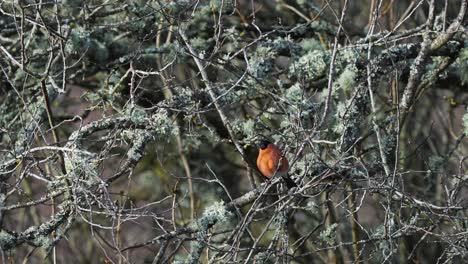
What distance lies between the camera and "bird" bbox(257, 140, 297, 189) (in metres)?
4.71

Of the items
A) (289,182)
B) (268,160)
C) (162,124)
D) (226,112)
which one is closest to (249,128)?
(268,160)

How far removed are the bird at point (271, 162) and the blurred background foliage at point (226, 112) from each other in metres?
0.11

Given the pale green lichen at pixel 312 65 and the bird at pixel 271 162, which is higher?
the pale green lichen at pixel 312 65

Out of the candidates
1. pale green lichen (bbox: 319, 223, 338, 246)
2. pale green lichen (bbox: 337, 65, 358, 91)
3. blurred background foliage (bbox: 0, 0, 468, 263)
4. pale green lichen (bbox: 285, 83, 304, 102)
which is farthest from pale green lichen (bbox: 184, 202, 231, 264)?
pale green lichen (bbox: 337, 65, 358, 91)

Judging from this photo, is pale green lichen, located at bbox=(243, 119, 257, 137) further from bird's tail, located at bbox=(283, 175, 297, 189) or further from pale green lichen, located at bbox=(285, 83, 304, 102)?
bird's tail, located at bbox=(283, 175, 297, 189)

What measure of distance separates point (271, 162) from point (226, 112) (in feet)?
3.05

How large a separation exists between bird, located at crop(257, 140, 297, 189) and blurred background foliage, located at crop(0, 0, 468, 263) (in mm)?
114

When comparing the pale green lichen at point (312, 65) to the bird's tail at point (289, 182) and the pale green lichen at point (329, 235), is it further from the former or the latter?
Answer: the pale green lichen at point (329, 235)

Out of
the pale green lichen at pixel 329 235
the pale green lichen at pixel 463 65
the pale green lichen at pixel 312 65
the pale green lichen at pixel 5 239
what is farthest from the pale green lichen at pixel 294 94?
the pale green lichen at pixel 5 239

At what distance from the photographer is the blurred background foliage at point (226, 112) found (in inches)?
170

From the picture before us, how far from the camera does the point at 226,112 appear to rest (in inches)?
227

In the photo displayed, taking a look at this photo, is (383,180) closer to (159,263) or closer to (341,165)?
(341,165)

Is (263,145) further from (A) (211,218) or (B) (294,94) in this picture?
(A) (211,218)

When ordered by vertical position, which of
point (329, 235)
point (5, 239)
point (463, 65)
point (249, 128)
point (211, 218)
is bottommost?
point (329, 235)
